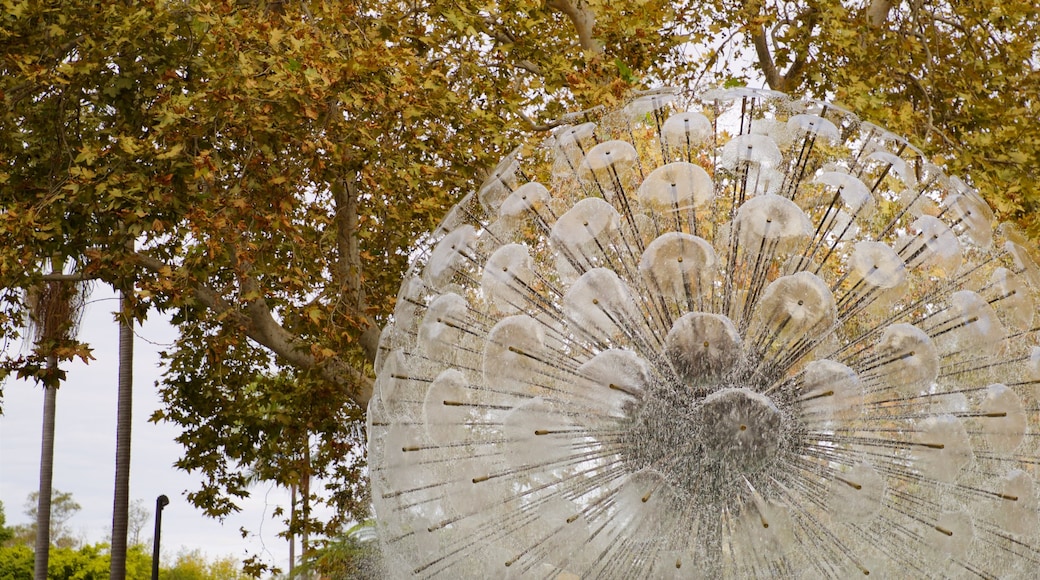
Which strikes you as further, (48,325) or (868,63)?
(48,325)

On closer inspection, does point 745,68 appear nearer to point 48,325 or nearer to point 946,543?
point 946,543

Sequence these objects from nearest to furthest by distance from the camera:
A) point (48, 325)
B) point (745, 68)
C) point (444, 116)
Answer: point (444, 116), point (745, 68), point (48, 325)

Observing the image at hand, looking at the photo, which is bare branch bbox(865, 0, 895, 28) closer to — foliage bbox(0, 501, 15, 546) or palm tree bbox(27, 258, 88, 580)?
palm tree bbox(27, 258, 88, 580)

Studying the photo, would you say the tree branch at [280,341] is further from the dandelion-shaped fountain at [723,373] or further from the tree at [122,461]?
the tree at [122,461]

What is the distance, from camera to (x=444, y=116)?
25.6 feet

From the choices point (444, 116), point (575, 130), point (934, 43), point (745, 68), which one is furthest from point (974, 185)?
point (575, 130)

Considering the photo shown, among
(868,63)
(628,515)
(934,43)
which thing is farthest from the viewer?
(934,43)

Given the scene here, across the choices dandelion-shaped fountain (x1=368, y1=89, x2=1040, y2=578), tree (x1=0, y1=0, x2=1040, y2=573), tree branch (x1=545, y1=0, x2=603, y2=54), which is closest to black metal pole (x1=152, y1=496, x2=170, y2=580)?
tree (x1=0, y1=0, x2=1040, y2=573)

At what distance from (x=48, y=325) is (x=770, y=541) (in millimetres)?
10923

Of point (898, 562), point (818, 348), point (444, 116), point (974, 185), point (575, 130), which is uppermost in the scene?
point (444, 116)

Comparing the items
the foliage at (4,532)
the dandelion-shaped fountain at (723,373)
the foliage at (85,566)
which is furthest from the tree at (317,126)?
the foliage at (4,532)

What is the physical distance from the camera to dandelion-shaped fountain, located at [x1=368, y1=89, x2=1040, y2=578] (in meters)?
3.84

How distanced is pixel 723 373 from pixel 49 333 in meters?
9.32

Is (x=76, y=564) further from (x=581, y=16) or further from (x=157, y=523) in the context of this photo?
(x=581, y=16)
